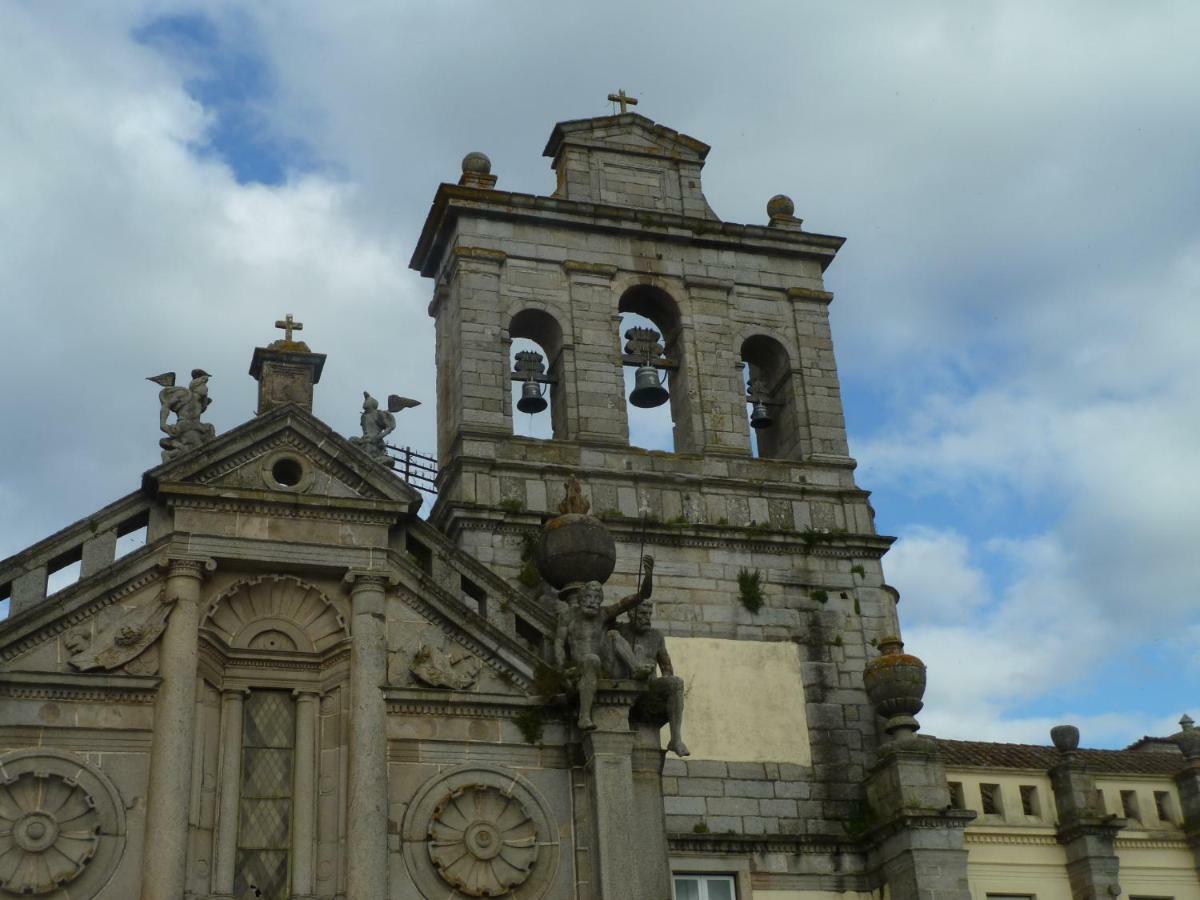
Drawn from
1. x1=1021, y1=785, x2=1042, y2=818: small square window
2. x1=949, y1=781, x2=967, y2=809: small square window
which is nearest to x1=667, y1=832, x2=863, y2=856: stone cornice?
x1=949, y1=781, x2=967, y2=809: small square window

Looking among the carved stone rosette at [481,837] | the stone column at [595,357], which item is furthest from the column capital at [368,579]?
the stone column at [595,357]

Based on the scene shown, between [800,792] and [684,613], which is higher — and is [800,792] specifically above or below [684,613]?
below

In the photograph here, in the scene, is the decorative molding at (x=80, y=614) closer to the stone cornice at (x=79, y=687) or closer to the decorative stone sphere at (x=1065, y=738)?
the stone cornice at (x=79, y=687)

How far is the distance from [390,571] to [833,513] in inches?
323

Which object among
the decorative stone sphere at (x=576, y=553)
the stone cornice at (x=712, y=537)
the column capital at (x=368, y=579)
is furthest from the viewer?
the stone cornice at (x=712, y=537)

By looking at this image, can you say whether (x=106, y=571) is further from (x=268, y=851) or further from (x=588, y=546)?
(x=588, y=546)

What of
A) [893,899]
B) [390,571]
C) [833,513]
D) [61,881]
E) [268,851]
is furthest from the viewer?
[833,513]

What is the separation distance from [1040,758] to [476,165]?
12150mm

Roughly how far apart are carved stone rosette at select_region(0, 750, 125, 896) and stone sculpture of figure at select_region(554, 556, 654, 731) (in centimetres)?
480

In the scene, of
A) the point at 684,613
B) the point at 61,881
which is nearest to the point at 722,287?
the point at 684,613

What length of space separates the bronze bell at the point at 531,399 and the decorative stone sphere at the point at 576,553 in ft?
18.9

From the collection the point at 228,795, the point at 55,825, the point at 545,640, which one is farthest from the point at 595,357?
the point at 55,825

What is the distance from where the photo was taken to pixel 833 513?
25.3 meters

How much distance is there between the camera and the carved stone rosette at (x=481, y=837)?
1803 centimetres
